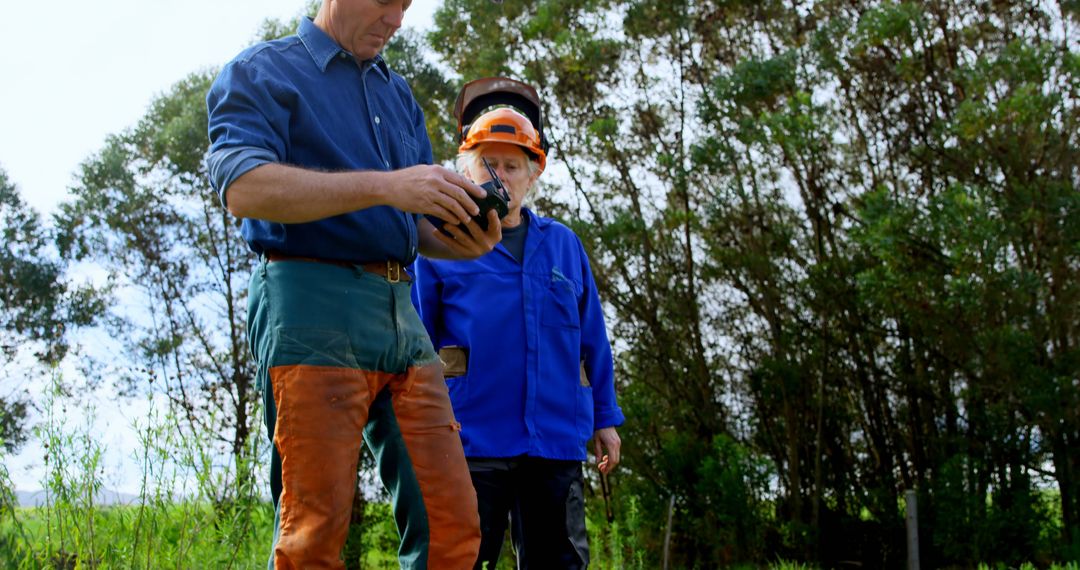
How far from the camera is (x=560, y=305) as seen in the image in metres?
3.33

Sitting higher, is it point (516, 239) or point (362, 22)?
point (362, 22)

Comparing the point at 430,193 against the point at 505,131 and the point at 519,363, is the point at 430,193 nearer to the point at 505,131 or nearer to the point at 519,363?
the point at 519,363

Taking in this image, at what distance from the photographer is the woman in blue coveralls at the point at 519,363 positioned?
3102 mm

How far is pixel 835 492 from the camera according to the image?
1005 cm

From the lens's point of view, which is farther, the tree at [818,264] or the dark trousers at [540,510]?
the tree at [818,264]

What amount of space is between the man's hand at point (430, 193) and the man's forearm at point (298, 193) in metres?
0.02

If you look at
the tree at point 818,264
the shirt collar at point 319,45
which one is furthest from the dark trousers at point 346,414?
the tree at point 818,264

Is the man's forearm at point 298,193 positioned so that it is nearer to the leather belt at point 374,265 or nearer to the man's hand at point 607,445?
the leather belt at point 374,265

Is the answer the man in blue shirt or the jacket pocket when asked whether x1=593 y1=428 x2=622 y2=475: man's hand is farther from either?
the man in blue shirt

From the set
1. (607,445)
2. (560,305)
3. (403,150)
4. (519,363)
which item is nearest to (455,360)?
(519,363)

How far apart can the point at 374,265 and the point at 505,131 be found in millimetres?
1274

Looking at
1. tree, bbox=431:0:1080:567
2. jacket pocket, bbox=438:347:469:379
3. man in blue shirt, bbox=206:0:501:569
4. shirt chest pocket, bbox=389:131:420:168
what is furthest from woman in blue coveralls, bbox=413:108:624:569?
tree, bbox=431:0:1080:567

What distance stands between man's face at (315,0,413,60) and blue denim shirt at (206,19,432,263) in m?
0.03

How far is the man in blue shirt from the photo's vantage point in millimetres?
1969
